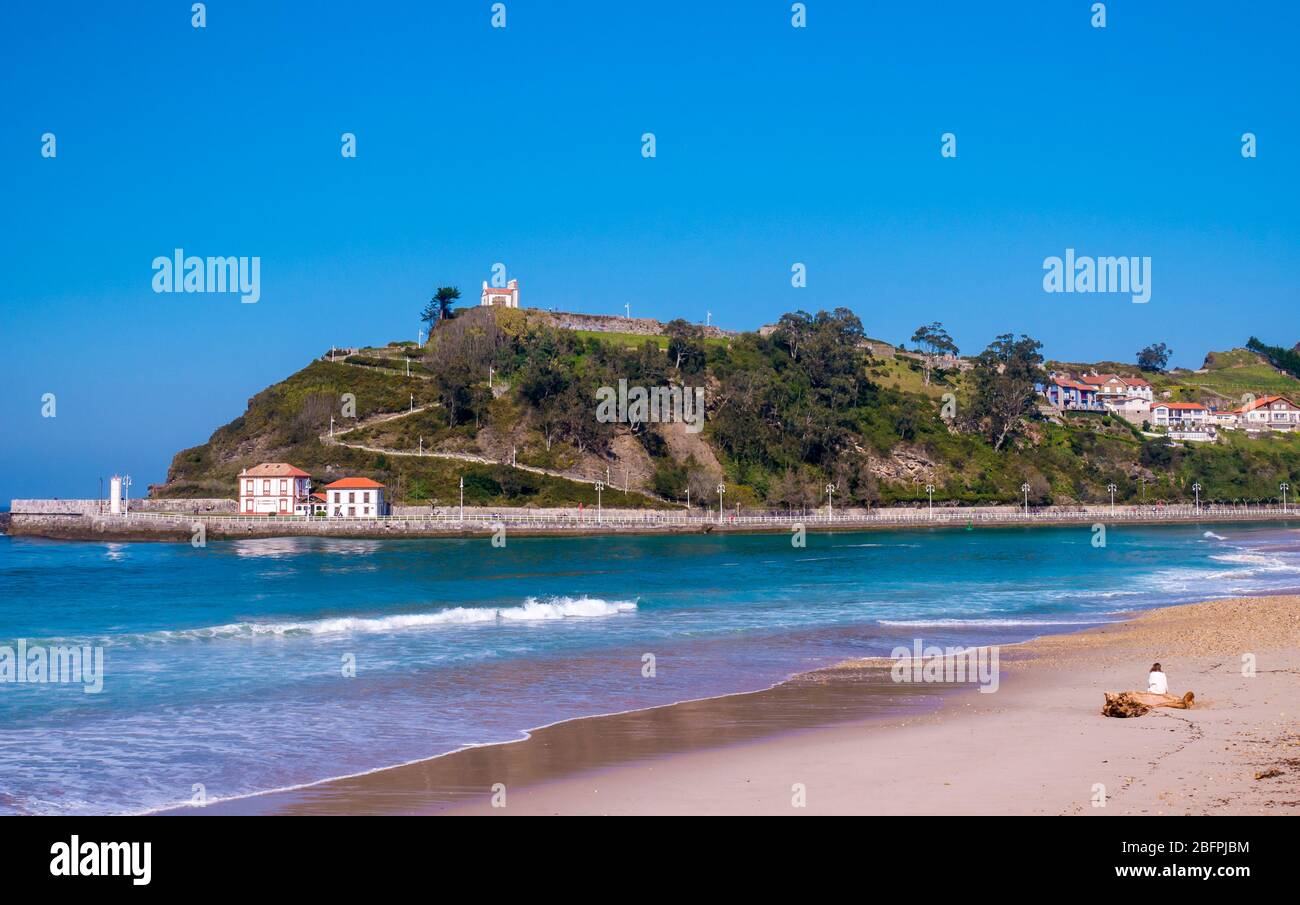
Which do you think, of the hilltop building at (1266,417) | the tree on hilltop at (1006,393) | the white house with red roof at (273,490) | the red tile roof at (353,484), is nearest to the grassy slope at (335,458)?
the white house with red roof at (273,490)

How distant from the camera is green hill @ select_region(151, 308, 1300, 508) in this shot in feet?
298

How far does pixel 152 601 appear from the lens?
34719 millimetres

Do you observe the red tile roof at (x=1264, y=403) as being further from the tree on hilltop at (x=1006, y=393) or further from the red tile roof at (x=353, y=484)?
the red tile roof at (x=353, y=484)

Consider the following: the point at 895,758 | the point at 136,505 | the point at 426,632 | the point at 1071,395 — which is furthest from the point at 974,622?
the point at 1071,395

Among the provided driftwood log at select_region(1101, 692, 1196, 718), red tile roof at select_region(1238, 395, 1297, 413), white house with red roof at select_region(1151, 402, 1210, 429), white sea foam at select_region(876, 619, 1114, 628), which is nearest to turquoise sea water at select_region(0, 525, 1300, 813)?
white sea foam at select_region(876, 619, 1114, 628)

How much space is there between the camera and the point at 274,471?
8306cm

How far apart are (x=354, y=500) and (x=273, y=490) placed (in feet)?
24.3

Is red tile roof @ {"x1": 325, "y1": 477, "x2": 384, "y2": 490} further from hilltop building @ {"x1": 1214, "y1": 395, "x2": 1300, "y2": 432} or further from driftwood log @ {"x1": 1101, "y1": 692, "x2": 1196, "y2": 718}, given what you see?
hilltop building @ {"x1": 1214, "y1": 395, "x2": 1300, "y2": 432}

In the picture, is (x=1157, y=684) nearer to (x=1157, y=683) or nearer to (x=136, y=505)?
(x=1157, y=683)

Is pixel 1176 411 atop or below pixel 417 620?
atop

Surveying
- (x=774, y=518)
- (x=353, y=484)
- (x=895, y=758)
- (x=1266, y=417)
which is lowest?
(x=774, y=518)
